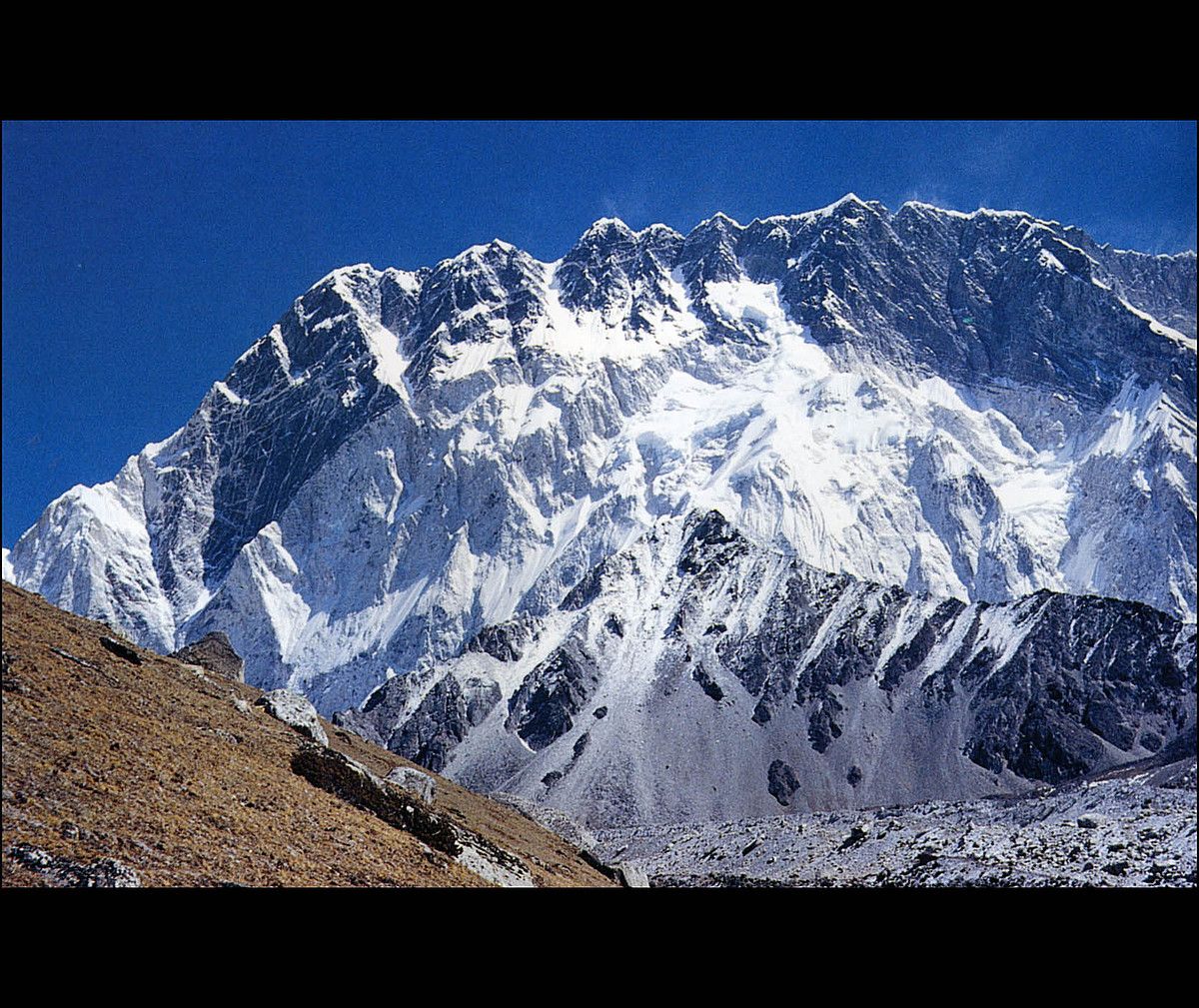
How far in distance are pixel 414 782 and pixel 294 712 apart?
2.75m

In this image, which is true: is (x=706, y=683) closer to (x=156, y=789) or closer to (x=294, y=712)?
(x=294, y=712)

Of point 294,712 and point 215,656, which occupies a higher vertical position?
point 215,656

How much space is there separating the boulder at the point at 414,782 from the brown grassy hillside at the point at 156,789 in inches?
174

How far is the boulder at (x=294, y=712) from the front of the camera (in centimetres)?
1811

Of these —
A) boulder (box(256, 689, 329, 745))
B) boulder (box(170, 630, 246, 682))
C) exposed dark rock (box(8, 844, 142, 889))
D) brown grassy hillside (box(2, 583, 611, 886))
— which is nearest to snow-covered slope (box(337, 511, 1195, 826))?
boulder (box(170, 630, 246, 682))

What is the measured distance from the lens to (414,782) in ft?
66.4

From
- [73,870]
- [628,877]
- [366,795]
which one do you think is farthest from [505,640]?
[73,870]

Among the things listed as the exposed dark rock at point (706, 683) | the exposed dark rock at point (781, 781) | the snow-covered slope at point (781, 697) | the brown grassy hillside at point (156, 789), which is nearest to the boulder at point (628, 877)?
the brown grassy hillside at point (156, 789)

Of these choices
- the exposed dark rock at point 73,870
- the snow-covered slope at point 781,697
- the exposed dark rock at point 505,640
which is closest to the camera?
the exposed dark rock at point 73,870

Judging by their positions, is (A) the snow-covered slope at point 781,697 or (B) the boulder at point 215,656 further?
(A) the snow-covered slope at point 781,697

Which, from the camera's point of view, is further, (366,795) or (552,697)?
(552,697)

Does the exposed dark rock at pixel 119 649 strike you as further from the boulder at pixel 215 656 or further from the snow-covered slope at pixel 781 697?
the snow-covered slope at pixel 781 697
